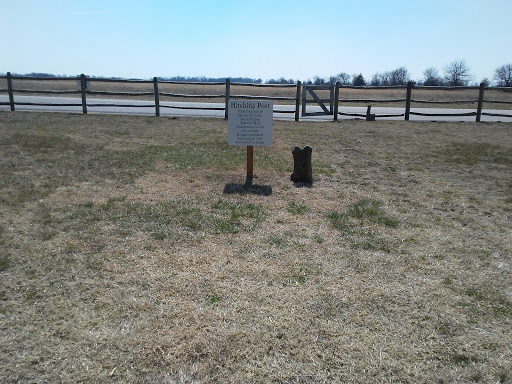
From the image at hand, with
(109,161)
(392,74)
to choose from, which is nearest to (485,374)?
(109,161)

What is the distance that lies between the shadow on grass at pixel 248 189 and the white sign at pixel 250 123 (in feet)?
2.48

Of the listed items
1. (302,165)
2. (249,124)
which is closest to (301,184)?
(302,165)

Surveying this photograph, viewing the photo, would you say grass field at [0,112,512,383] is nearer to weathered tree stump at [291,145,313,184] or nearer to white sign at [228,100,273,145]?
weathered tree stump at [291,145,313,184]

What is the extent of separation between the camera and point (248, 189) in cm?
659

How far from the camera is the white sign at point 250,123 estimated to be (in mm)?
6980

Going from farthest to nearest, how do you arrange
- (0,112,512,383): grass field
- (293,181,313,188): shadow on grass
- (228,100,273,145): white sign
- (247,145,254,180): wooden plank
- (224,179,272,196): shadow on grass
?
(247,145,254,180): wooden plank < (228,100,273,145): white sign < (293,181,313,188): shadow on grass < (224,179,272,196): shadow on grass < (0,112,512,383): grass field

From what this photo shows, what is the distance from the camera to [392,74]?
92.2 metres

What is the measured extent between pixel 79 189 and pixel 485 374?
5.63m

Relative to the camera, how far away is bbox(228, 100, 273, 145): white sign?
698cm

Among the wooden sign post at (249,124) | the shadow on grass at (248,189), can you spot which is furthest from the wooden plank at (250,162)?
the shadow on grass at (248,189)

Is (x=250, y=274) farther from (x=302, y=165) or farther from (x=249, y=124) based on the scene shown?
(x=249, y=124)

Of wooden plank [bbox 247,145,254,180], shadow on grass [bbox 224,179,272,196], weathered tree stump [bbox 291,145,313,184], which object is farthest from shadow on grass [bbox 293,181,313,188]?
wooden plank [bbox 247,145,254,180]

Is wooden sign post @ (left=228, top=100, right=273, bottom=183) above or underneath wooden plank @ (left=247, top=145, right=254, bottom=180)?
above

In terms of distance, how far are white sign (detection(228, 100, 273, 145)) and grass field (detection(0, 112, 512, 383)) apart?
72 centimetres
